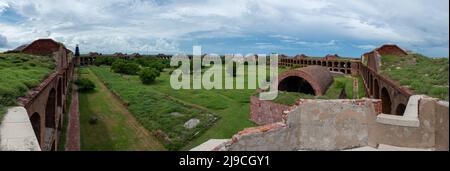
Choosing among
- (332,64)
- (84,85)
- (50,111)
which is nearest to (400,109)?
(50,111)

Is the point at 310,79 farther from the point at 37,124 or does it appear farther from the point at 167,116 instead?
the point at 37,124

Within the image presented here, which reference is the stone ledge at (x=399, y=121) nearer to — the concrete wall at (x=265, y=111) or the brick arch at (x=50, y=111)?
the concrete wall at (x=265, y=111)

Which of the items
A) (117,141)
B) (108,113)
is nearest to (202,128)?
(117,141)

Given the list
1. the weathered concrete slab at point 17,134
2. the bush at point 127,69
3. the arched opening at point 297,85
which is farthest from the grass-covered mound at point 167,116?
the bush at point 127,69

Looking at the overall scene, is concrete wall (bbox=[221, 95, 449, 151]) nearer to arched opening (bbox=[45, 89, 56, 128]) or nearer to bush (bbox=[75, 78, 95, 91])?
arched opening (bbox=[45, 89, 56, 128])

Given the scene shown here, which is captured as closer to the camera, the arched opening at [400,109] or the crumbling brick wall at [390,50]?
the arched opening at [400,109]

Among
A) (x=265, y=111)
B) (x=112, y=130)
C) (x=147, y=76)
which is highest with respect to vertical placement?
(x=147, y=76)
